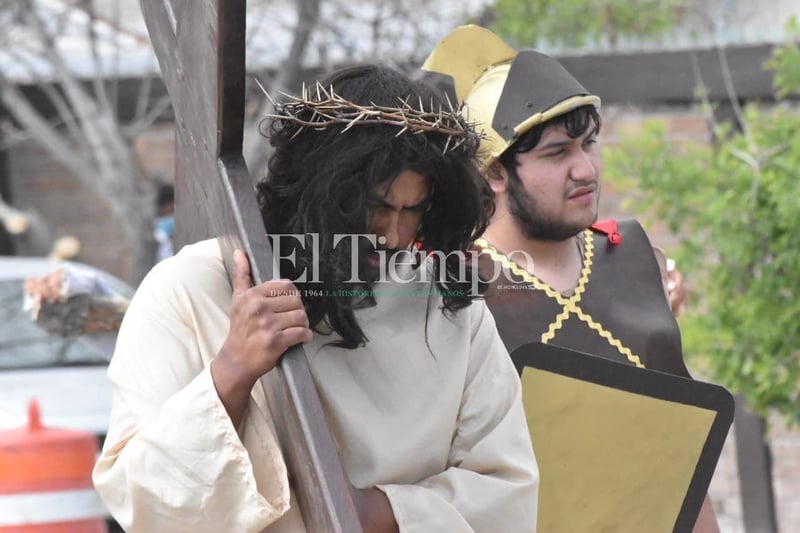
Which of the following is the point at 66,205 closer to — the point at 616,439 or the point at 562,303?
the point at 562,303

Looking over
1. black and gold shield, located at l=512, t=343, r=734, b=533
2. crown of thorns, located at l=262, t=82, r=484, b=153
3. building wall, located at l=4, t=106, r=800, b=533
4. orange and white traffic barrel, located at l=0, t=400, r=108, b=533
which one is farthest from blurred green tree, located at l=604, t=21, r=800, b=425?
crown of thorns, located at l=262, t=82, r=484, b=153

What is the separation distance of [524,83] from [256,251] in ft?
4.37

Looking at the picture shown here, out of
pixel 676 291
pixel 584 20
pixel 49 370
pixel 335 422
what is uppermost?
pixel 584 20

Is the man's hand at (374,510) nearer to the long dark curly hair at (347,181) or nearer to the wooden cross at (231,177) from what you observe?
the wooden cross at (231,177)

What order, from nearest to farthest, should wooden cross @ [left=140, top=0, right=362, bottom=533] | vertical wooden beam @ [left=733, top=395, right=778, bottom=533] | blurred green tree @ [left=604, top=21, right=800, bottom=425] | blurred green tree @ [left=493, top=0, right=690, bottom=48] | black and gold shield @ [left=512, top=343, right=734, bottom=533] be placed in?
wooden cross @ [left=140, top=0, right=362, bottom=533], black and gold shield @ [left=512, top=343, right=734, bottom=533], blurred green tree @ [left=604, top=21, right=800, bottom=425], vertical wooden beam @ [left=733, top=395, right=778, bottom=533], blurred green tree @ [left=493, top=0, right=690, bottom=48]

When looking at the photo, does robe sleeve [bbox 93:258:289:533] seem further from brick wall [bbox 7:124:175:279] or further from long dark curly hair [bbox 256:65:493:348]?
brick wall [bbox 7:124:175:279]

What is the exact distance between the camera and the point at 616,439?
10.0 ft

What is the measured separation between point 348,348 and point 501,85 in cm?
127

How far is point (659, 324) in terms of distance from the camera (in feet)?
10.8

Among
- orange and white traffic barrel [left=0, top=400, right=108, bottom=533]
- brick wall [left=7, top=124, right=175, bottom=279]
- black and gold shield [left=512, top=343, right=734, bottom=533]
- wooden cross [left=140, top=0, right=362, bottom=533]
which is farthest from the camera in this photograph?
brick wall [left=7, top=124, right=175, bottom=279]

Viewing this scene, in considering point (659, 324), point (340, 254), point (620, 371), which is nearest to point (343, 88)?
point (340, 254)

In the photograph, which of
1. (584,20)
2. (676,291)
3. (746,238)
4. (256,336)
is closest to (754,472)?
(746,238)

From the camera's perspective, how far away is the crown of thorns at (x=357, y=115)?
2.15 metres

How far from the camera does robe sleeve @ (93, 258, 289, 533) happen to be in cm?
198
